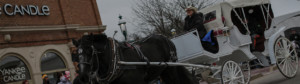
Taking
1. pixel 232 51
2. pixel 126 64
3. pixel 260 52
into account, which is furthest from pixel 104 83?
pixel 260 52

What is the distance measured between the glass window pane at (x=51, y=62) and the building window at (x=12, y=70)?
39.0 inches

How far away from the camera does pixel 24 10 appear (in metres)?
15.5

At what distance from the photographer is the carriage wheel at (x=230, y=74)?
6.78 meters

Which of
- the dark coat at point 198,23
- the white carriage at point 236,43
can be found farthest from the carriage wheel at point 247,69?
the dark coat at point 198,23

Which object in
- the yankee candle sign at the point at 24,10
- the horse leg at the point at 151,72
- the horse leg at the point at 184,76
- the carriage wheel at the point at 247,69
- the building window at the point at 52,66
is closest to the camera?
the horse leg at the point at 151,72

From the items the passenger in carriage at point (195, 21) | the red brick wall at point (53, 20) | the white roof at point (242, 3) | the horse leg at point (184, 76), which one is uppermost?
the red brick wall at point (53, 20)

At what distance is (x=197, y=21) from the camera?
725 cm

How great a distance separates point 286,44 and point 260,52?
2.63 ft

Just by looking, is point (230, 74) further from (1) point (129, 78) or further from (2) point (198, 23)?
(1) point (129, 78)

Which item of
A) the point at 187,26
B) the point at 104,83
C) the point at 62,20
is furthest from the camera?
the point at 62,20

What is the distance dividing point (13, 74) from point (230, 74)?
10.9 meters

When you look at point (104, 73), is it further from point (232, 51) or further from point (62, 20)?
point (62, 20)

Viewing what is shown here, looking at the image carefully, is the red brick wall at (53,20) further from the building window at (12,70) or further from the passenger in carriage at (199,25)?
the passenger in carriage at (199,25)

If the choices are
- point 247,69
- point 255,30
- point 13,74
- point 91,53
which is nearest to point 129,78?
point 91,53
